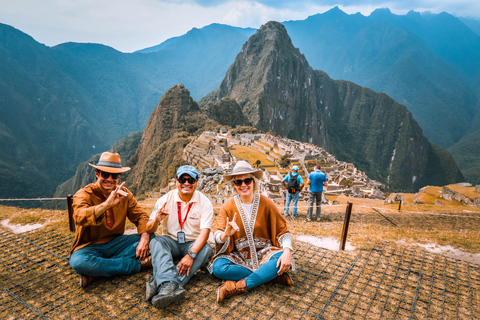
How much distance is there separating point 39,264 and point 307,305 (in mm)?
3804

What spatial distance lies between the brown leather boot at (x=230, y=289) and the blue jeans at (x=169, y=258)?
496mm

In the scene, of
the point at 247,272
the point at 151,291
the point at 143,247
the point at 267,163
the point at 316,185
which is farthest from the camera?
the point at 267,163

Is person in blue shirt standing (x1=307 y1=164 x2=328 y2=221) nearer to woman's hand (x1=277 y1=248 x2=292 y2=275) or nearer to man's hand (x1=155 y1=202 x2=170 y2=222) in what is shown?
woman's hand (x1=277 y1=248 x2=292 y2=275)

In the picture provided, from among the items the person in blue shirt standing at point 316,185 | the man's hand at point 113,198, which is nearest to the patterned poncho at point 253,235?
the man's hand at point 113,198

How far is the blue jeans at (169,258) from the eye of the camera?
9.75 feet

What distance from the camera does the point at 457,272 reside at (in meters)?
3.89

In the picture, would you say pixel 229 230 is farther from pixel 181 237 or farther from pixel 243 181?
pixel 181 237

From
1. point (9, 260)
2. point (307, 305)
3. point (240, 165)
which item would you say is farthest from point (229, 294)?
point (9, 260)

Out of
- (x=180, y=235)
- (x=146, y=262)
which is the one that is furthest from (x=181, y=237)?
(x=146, y=262)

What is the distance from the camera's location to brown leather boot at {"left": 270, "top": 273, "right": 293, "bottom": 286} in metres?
3.31

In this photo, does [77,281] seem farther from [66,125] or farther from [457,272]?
[66,125]

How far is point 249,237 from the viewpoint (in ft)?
10.9

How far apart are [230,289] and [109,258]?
1.72m

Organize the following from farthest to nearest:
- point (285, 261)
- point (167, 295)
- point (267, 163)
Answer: point (267, 163) < point (285, 261) < point (167, 295)
